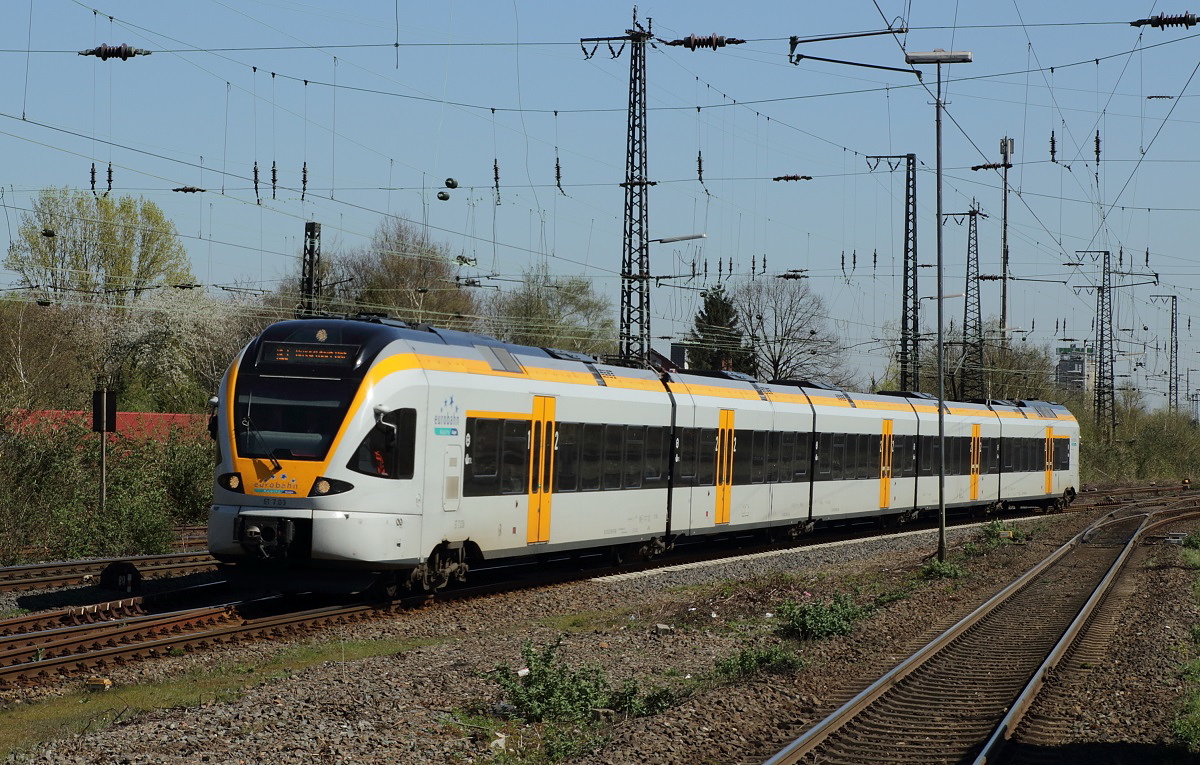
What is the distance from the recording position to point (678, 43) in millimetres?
24172

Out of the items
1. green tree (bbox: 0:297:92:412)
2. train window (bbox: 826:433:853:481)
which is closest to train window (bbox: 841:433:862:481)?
train window (bbox: 826:433:853:481)

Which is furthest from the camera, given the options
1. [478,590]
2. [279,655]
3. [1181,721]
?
[478,590]

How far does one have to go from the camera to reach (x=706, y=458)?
77.0ft

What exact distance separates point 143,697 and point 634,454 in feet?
36.3

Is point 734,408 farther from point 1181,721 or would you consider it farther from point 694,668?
point 1181,721

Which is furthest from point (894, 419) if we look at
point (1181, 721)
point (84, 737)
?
point (84, 737)

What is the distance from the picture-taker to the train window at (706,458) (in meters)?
23.2

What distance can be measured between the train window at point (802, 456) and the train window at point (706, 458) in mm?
3907

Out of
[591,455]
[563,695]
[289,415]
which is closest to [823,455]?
[591,455]

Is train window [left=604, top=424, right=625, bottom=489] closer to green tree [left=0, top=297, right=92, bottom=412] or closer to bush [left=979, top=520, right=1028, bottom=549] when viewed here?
green tree [left=0, top=297, right=92, bottom=412]

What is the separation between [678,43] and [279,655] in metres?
15.2

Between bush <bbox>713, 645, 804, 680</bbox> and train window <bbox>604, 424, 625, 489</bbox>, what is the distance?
7601mm

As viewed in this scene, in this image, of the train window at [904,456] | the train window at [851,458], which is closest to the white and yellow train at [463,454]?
the train window at [851,458]

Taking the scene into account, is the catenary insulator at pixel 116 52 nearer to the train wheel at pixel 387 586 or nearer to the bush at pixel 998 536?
the train wheel at pixel 387 586
